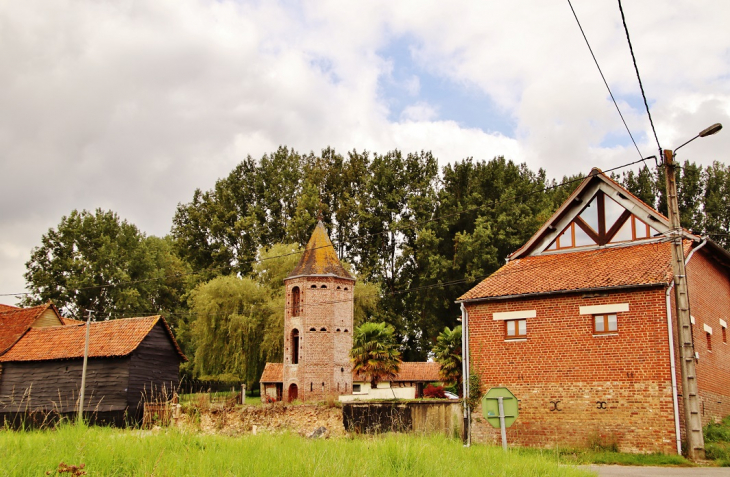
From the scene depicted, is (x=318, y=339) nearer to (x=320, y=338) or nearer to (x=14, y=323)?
(x=320, y=338)

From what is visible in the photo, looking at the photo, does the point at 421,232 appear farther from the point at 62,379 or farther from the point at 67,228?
the point at 67,228

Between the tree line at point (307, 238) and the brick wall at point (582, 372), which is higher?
the tree line at point (307, 238)

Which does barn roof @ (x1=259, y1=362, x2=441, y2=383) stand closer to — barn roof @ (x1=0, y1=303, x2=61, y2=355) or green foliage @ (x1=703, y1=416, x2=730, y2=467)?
barn roof @ (x1=0, y1=303, x2=61, y2=355)

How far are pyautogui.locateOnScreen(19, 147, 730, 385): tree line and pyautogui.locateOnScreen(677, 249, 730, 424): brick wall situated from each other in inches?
850

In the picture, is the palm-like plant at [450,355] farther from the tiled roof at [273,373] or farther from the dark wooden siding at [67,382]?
the tiled roof at [273,373]

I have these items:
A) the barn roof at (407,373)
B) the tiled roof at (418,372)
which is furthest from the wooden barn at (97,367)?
the tiled roof at (418,372)

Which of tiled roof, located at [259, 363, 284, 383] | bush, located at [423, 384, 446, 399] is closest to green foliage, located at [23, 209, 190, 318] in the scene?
tiled roof, located at [259, 363, 284, 383]

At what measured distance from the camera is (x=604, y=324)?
818 inches

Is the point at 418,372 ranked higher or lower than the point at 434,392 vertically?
higher

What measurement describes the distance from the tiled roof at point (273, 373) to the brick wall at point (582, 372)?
25669 millimetres

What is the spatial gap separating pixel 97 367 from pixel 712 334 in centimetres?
2875

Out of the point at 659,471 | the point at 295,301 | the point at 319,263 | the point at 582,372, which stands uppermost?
the point at 319,263

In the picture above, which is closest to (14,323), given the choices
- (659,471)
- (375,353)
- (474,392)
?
(375,353)

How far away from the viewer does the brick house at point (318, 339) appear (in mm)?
44469
